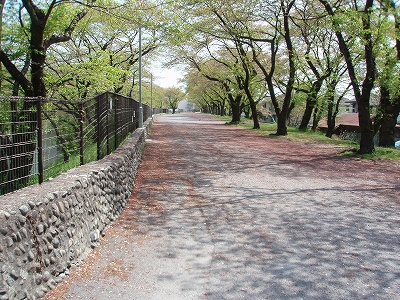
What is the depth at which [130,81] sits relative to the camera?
27906mm

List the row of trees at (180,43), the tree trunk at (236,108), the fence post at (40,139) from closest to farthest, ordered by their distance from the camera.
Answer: the fence post at (40,139) < the row of trees at (180,43) < the tree trunk at (236,108)

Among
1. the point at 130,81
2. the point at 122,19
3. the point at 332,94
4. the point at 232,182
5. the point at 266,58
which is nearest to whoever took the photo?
the point at 232,182

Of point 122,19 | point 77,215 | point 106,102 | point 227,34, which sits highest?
point 227,34

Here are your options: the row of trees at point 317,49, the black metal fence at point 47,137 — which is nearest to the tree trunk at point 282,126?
the row of trees at point 317,49

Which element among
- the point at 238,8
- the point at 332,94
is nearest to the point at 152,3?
the point at 238,8

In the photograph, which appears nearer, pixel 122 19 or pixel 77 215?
pixel 77 215

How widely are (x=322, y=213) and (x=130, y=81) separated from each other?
23.3m

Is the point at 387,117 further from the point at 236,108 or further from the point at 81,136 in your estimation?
the point at 236,108

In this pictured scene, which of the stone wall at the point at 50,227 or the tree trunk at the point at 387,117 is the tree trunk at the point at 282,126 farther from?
the stone wall at the point at 50,227

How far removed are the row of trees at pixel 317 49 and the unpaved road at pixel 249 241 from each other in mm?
5183

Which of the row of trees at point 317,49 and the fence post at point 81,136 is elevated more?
→ the row of trees at point 317,49

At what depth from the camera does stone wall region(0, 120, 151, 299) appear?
127 inches

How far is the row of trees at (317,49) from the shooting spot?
13039mm

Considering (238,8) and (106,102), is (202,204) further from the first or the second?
(238,8)
